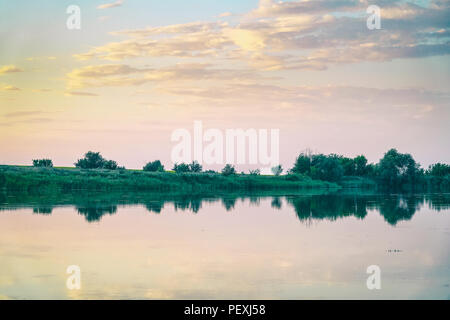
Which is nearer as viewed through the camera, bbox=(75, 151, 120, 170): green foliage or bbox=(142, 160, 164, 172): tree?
bbox=(75, 151, 120, 170): green foliage

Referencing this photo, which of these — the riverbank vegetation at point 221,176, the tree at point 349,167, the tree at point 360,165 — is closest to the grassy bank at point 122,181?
the riverbank vegetation at point 221,176

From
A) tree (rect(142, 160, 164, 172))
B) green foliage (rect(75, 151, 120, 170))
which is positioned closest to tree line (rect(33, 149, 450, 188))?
tree (rect(142, 160, 164, 172))

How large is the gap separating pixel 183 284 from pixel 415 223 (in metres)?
14.3

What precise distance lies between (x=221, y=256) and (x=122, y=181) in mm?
37073

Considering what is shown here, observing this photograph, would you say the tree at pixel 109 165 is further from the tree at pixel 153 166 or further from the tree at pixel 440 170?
the tree at pixel 440 170

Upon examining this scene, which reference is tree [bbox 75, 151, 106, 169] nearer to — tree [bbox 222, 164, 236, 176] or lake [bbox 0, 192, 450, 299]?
tree [bbox 222, 164, 236, 176]

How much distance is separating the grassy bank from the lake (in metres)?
21.0

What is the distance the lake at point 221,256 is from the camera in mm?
10359

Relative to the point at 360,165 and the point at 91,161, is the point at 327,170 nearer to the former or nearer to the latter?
the point at 360,165

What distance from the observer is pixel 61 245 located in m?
15.7

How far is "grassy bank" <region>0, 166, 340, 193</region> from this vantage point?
44.4 metres

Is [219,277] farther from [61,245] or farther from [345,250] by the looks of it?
[61,245]
